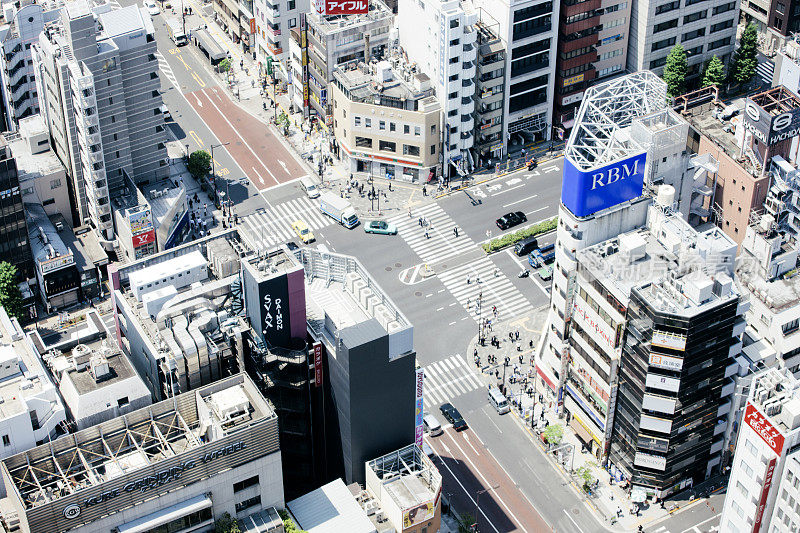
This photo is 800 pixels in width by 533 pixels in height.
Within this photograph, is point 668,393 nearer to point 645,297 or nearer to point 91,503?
point 645,297

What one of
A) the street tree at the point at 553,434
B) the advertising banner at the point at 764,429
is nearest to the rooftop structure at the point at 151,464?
the street tree at the point at 553,434

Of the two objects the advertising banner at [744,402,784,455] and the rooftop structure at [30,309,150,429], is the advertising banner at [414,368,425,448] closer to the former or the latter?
the rooftop structure at [30,309,150,429]

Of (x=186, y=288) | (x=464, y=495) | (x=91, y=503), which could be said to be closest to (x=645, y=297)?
(x=464, y=495)

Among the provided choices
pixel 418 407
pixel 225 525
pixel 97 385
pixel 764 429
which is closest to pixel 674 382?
pixel 764 429

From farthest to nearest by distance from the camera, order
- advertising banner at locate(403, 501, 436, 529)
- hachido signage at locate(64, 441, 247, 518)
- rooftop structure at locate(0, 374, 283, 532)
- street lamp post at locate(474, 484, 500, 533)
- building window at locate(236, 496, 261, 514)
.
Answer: street lamp post at locate(474, 484, 500, 533), advertising banner at locate(403, 501, 436, 529), building window at locate(236, 496, 261, 514), rooftop structure at locate(0, 374, 283, 532), hachido signage at locate(64, 441, 247, 518)

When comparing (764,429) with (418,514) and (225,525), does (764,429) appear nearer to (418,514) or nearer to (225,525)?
(418,514)

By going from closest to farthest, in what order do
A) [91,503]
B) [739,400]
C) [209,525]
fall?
[91,503]
[209,525]
[739,400]

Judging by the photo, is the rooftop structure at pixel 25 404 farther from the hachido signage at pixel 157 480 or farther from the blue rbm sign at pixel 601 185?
the blue rbm sign at pixel 601 185

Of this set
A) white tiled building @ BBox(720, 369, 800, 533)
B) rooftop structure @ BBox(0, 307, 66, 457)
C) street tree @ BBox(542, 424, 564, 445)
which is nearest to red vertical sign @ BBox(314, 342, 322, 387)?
rooftop structure @ BBox(0, 307, 66, 457)
